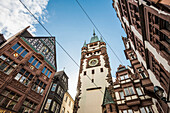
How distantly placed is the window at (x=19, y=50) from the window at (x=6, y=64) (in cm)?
145

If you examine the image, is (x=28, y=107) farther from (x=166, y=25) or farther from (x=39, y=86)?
(x=166, y=25)

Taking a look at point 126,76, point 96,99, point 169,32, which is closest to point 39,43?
point 96,99

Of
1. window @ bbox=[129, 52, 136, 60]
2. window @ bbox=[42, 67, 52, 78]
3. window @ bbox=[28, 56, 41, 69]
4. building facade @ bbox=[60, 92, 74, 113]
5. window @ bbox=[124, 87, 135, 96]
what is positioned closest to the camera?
window @ bbox=[124, 87, 135, 96]

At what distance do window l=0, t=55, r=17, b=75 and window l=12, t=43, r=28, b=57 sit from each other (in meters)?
1.45

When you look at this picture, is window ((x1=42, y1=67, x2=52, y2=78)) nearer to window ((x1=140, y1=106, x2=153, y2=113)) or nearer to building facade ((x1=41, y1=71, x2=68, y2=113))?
building facade ((x1=41, y1=71, x2=68, y2=113))

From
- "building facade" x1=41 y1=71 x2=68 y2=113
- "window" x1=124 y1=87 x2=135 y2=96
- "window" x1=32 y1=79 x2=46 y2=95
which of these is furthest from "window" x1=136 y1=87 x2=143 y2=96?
"window" x1=32 y1=79 x2=46 y2=95

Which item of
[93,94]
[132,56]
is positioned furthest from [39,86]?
[132,56]

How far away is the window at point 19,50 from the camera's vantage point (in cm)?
1592

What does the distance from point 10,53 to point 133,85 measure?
68.7 ft

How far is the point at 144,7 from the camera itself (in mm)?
8492

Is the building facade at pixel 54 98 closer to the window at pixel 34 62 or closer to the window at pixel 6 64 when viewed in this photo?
the window at pixel 34 62

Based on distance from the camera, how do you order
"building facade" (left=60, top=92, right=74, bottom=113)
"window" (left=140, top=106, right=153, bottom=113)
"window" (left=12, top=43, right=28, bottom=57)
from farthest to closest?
"building facade" (left=60, top=92, right=74, bottom=113) < "window" (left=12, top=43, right=28, bottom=57) < "window" (left=140, top=106, right=153, bottom=113)

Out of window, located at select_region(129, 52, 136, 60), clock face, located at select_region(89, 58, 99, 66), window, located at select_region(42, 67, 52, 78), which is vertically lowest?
window, located at select_region(42, 67, 52, 78)

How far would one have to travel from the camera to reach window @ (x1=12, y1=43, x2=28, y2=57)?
52.2 feet
